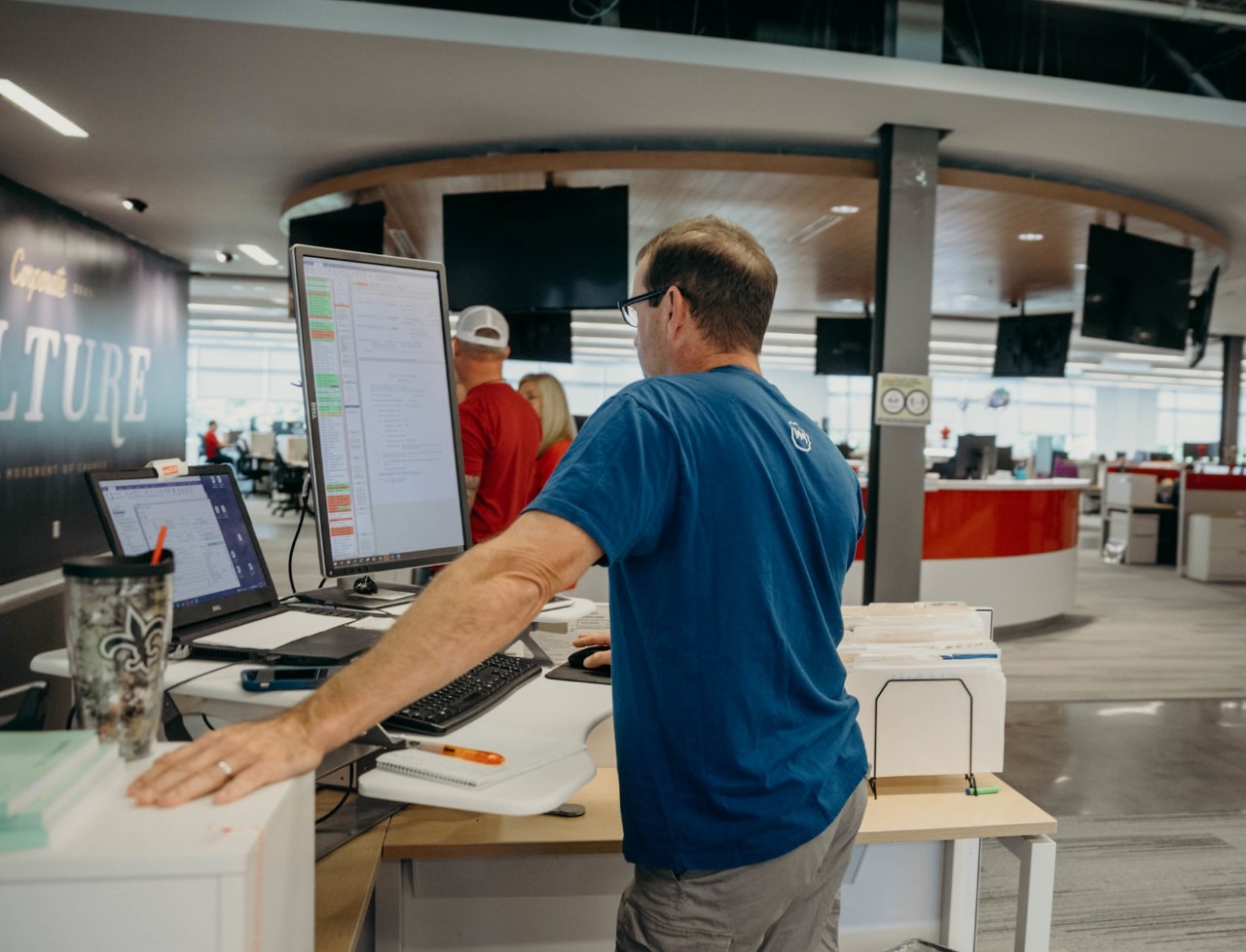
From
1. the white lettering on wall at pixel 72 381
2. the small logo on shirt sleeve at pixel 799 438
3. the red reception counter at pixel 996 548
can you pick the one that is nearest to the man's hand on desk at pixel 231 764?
the small logo on shirt sleeve at pixel 799 438

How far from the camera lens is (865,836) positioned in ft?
5.00

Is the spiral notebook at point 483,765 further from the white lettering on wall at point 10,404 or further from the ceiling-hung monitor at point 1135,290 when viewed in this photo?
the white lettering on wall at point 10,404

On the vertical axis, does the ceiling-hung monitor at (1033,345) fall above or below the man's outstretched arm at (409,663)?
above

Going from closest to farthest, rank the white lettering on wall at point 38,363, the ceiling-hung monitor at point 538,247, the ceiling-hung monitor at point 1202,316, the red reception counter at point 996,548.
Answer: the ceiling-hung monitor at point 538,247 < the red reception counter at point 996,548 < the white lettering on wall at point 38,363 < the ceiling-hung monitor at point 1202,316

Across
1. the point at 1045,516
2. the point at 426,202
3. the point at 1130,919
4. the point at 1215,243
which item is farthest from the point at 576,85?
the point at 1215,243

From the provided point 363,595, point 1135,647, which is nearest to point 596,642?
point 363,595

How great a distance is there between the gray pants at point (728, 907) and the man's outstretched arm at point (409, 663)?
0.40 metres

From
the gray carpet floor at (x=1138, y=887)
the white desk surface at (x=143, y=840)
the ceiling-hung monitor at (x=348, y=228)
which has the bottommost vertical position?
the gray carpet floor at (x=1138, y=887)

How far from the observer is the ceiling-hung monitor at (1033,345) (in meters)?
9.71

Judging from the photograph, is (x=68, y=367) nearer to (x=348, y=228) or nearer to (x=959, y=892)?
(x=348, y=228)

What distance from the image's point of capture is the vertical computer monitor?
167cm

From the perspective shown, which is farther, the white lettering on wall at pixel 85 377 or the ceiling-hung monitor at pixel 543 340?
the ceiling-hung monitor at pixel 543 340

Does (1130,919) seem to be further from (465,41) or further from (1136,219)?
(1136,219)

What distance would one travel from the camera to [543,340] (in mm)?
7570
